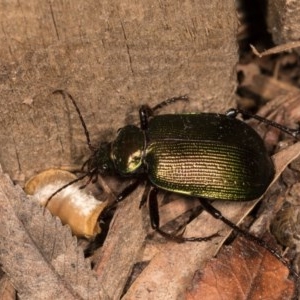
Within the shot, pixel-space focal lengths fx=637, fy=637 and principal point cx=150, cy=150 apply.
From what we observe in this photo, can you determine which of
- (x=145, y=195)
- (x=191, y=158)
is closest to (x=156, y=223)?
(x=145, y=195)

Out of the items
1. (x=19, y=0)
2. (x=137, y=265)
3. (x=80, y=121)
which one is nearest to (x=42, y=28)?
(x=19, y=0)

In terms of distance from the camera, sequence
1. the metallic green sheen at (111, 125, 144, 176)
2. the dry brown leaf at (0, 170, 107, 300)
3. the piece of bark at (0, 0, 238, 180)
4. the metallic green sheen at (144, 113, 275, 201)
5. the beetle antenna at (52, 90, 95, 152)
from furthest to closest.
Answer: the metallic green sheen at (111, 125, 144, 176) < the metallic green sheen at (144, 113, 275, 201) < the beetle antenna at (52, 90, 95, 152) < the dry brown leaf at (0, 170, 107, 300) < the piece of bark at (0, 0, 238, 180)

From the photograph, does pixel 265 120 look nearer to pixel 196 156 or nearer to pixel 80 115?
pixel 196 156

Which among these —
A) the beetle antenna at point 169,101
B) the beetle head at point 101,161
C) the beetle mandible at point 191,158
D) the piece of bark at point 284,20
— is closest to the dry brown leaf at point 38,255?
the beetle mandible at point 191,158

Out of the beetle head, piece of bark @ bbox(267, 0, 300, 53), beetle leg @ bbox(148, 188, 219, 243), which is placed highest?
piece of bark @ bbox(267, 0, 300, 53)

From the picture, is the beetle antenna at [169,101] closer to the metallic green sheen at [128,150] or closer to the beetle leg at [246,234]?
the metallic green sheen at [128,150]

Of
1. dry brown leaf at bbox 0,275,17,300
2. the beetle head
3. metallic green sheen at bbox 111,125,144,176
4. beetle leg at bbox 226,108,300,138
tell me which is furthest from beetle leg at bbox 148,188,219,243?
dry brown leaf at bbox 0,275,17,300

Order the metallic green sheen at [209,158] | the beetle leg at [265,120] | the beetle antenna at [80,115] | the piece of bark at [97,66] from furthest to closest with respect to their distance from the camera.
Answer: the beetle leg at [265,120] → the metallic green sheen at [209,158] → the beetle antenna at [80,115] → the piece of bark at [97,66]

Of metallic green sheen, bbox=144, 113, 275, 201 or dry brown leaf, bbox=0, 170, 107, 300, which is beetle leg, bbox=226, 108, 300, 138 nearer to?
metallic green sheen, bbox=144, 113, 275, 201
